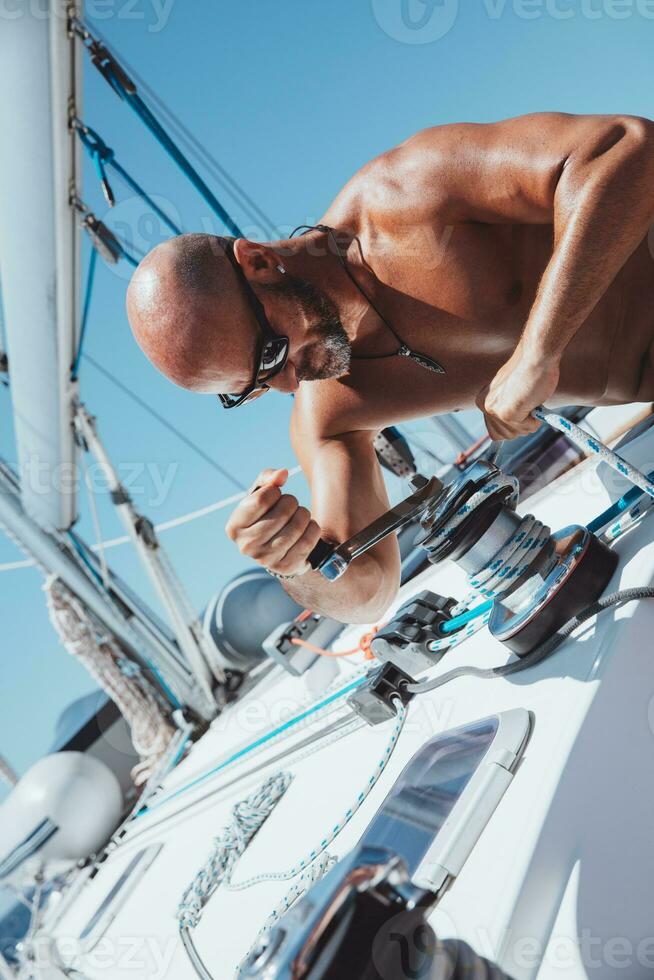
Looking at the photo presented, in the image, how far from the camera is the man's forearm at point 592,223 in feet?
3.75

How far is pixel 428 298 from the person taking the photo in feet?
5.02

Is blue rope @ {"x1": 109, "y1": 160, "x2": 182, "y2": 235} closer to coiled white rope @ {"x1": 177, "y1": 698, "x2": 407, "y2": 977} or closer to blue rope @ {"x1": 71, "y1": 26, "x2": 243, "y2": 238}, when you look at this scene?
blue rope @ {"x1": 71, "y1": 26, "x2": 243, "y2": 238}

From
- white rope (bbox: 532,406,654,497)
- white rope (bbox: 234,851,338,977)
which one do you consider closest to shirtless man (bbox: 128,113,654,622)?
white rope (bbox: 532,406,654,497)

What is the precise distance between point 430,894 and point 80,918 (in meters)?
2.13

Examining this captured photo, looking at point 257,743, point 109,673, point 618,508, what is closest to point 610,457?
point 618,508

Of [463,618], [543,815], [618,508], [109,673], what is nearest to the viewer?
[543,815]

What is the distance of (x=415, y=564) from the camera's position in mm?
2297

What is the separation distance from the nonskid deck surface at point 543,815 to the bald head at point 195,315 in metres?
0.70

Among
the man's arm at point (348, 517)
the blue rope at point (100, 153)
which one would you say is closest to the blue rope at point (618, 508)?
the man's arm at point (348, 517)

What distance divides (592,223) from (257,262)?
0.66 metres

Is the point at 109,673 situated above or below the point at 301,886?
above

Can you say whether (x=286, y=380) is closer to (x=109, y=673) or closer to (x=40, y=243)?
(x=40, y=243)

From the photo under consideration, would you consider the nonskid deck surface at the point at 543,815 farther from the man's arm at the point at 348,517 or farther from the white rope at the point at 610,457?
the man's arm at the point at 348,517

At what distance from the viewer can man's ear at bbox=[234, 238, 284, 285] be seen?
1510mm
